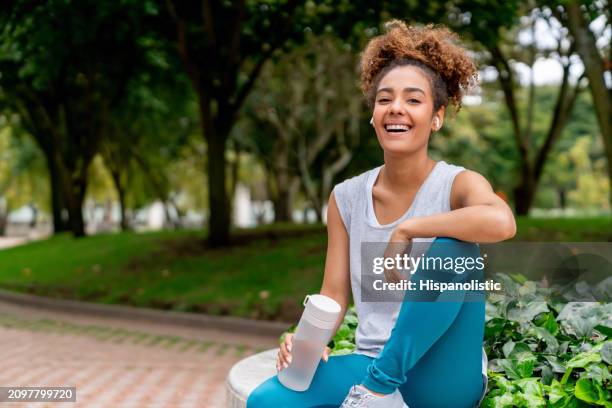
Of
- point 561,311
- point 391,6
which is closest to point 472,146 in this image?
point 391,6

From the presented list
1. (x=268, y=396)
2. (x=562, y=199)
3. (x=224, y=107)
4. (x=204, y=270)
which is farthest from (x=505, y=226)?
(x=562, y=199)

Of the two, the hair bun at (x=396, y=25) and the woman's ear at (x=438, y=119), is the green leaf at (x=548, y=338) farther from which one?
the hair bun at (x=396, y=25)

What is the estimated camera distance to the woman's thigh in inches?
109

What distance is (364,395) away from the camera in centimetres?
251

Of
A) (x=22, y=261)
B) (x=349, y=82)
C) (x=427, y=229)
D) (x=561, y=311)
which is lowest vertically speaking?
(x=22, y=261)

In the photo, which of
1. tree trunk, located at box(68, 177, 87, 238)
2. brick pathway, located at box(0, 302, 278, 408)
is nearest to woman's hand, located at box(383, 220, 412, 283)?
brick pathway, located at box(0, 302, 278, 408)

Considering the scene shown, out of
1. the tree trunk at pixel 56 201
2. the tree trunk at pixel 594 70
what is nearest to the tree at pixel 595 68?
the tree trunk at pixel 594 70

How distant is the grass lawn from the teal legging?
7.22 metres

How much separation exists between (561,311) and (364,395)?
180 centimetres

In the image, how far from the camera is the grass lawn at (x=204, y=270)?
1078 cm

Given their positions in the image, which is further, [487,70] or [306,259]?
[487,70]

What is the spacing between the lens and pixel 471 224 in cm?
254

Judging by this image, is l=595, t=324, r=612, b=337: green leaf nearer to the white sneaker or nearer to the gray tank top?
the gray tank top

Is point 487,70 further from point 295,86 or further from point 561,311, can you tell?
point 561,311
